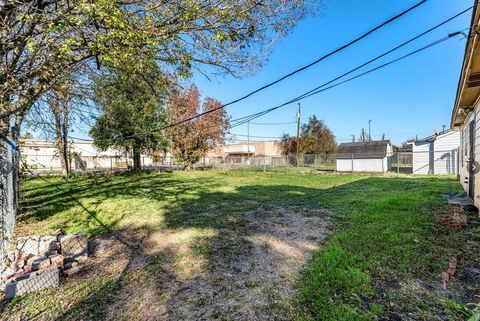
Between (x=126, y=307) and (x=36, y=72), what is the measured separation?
3.39 m

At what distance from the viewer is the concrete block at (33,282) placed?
276 cm

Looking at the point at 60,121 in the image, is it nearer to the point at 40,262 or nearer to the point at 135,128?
the point at 40,262

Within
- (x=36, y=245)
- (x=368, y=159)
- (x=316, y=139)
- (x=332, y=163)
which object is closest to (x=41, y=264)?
(x=36, y=245)

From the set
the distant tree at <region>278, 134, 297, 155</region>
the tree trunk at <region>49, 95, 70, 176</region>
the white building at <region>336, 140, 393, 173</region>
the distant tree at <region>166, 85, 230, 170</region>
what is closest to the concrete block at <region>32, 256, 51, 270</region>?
the tree trunk at <region>49, 95, 70, 176</region>

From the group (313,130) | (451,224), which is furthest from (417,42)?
(313,130)

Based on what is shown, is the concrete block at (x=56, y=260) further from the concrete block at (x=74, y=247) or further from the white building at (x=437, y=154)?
the white building at (x=437, y=154)

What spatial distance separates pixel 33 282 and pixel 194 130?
727 inches

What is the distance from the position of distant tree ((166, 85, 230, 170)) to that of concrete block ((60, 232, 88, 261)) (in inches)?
658

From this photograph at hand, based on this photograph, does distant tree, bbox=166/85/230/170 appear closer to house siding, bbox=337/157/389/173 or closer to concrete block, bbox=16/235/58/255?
house siding, bbox=337/157/389/173

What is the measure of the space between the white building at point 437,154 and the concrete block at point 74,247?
18147 mm

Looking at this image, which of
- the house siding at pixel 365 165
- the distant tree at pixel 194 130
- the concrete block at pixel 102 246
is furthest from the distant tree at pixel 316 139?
the concrete block at pixel 102 246

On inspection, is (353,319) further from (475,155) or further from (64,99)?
(64,99)

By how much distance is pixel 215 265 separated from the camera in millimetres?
3258

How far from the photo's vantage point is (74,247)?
3.66 metres
